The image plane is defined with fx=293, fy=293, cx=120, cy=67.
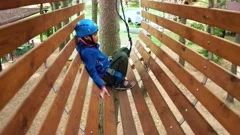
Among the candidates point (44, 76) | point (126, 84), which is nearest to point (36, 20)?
point (44, 76)

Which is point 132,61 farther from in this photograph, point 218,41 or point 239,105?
point 239,105

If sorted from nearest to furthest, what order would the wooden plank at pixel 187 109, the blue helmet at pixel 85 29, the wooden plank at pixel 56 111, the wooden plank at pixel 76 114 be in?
1. the wooden plank at pixel 56 111
2. the wooden plank at pixel 187 109
3. the wooden plank at pixel 76 114
4. the blue helmet at pixel 85 29

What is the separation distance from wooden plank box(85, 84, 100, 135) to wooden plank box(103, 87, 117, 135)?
97 millimetres

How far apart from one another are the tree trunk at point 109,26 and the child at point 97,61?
906mm

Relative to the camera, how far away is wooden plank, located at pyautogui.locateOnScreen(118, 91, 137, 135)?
328 centimetres

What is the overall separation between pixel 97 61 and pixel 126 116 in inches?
37.4

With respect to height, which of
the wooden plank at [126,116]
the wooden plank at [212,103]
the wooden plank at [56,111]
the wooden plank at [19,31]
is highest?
the wooden plank at [19,31]

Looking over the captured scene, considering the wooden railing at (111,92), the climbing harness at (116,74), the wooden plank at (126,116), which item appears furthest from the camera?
the climbing harness at (116,74)

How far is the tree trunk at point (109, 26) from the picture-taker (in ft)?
17.8

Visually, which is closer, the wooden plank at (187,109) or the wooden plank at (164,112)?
the wooden plank at (187,109)

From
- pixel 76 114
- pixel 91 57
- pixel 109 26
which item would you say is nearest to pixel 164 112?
pixel 76 114

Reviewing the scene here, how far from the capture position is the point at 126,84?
14.5 feet

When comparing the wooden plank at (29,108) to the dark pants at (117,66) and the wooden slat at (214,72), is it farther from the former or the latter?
the dark pants at (117,66)

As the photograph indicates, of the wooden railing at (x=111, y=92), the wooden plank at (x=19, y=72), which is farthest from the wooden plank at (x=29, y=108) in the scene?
the wooden plank at (x=19, y=72)
